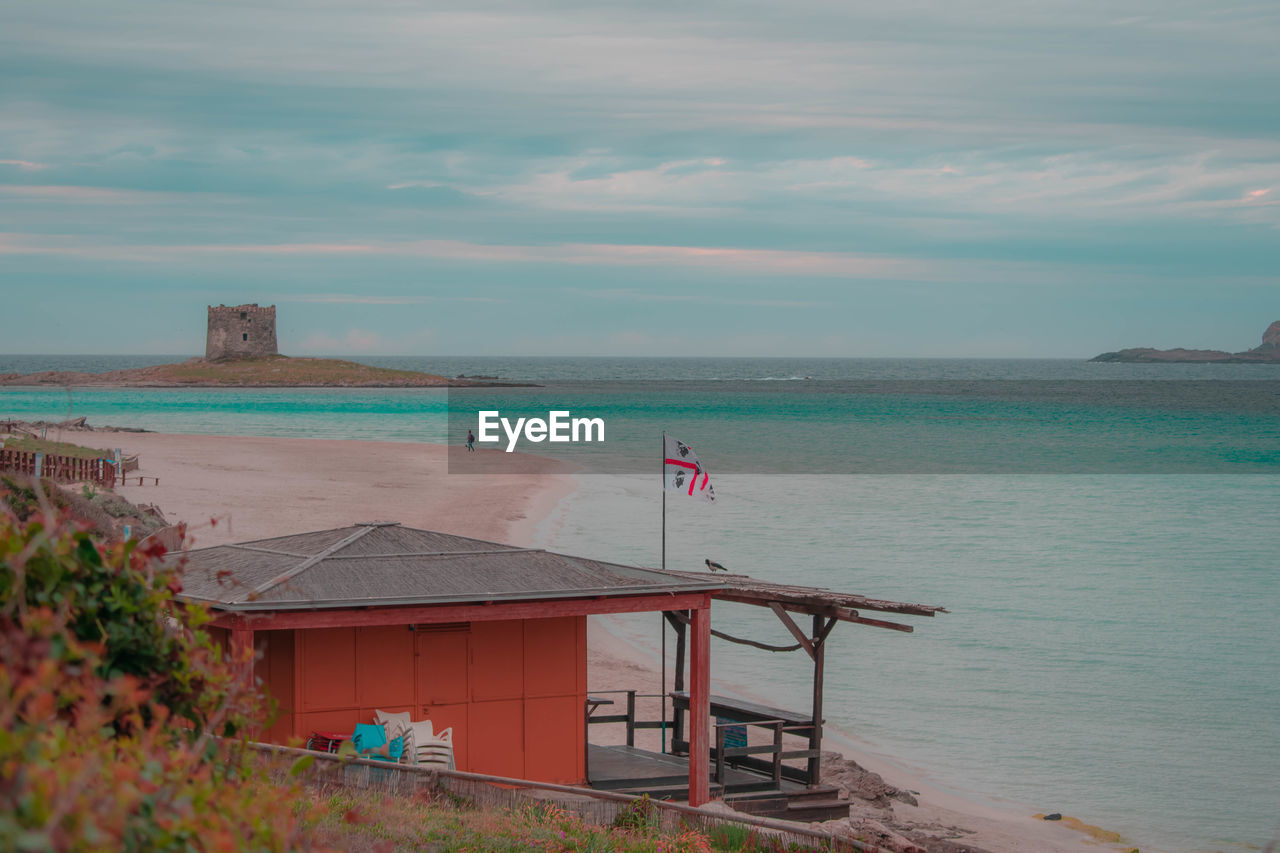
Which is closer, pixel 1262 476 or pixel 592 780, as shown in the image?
pixel 592 780

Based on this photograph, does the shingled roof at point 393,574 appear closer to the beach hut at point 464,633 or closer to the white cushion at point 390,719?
the beach hut at point 464,633

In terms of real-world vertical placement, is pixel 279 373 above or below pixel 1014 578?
above

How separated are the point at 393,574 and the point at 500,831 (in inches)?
116

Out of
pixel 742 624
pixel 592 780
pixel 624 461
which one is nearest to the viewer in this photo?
pixel 592 780

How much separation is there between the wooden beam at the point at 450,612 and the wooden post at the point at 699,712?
0.33 metres

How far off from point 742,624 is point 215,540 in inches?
548

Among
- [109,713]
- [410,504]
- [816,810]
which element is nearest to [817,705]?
[816,810]

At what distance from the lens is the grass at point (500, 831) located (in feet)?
27.7

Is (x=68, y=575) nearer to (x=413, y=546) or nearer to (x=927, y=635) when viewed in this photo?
(x=413, y=546)

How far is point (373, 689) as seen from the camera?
11422 mm

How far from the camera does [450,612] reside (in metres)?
10.4

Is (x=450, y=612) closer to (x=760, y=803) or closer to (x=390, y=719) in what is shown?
(x=390, y=719)

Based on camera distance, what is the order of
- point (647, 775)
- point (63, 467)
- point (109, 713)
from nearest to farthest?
point (109, 713), point (647, 775), point (63, 467)

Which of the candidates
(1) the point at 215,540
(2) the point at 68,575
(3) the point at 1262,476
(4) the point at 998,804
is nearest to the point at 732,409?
(3) the point at 1262,476
